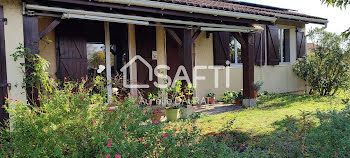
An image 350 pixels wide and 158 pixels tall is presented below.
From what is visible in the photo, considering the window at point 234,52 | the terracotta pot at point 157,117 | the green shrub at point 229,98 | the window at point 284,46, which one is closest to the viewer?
the terracotta pot at point 157,117

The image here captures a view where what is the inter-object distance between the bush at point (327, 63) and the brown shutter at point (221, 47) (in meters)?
3.29

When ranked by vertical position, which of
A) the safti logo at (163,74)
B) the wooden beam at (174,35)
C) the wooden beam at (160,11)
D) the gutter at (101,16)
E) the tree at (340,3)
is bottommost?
the safti logo at (163,74)

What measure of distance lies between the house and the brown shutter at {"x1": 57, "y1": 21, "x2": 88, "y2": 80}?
0.02 meters

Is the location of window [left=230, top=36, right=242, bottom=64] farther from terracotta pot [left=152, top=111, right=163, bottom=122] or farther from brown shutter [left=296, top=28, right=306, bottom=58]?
terracotta pot [left=152, top=111, right=163, bottom=122]

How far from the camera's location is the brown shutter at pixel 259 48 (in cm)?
980

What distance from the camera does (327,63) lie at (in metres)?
9.51

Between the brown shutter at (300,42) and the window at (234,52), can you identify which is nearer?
the window at (234,52)

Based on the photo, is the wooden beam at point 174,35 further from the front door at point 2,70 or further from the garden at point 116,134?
the front door at point 2,70

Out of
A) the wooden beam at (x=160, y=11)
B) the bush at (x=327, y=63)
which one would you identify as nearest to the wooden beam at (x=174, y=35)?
the wooden beam at (x=160, y=11)

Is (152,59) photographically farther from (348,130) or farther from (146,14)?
(348,130)

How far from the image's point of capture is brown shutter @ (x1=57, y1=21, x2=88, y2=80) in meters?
6.22

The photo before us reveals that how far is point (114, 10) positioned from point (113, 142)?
3.45m

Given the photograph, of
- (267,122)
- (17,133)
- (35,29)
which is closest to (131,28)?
(35,29)

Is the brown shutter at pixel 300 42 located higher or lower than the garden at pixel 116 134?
higher
